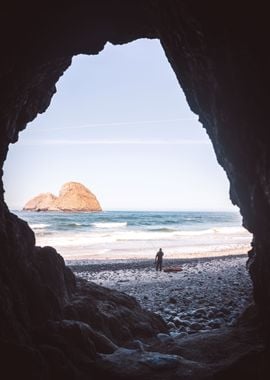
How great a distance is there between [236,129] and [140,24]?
13.8 ft

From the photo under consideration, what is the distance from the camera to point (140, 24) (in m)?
8.40

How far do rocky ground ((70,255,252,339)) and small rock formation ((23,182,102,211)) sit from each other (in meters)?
93.8

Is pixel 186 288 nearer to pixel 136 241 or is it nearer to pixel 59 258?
pixel 59 258

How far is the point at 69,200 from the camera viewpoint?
376 ft

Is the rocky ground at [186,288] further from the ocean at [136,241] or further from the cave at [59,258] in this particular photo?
the ocean at [136,241]

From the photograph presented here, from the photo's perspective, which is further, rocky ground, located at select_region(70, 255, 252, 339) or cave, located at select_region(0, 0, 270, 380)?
rocky ground, located at select_region(70, 255, 252, 339)

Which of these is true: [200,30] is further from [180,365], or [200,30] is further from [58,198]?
[58,198]

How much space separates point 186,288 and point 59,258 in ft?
22.5

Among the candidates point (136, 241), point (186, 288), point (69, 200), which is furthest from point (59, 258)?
point (69, 200)

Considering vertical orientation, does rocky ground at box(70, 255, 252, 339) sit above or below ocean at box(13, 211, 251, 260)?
above

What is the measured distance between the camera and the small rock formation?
376 feet

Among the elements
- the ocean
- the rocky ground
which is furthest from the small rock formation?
the rocky ground

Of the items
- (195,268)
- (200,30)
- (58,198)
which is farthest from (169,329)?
(58,198)

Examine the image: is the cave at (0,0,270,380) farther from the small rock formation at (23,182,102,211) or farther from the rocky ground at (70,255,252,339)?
the small rock formation at (23,182,102,211)
